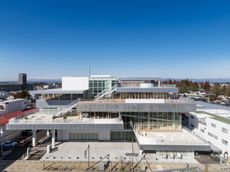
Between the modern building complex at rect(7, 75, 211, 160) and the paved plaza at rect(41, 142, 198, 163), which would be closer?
the paved plaza at rect(41, 142, 198, 163)

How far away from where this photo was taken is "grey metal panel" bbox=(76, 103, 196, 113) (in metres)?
33.2

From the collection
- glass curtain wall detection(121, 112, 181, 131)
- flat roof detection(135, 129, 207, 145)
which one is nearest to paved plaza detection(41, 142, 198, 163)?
flat roof detection(135, 129, 207, 145)

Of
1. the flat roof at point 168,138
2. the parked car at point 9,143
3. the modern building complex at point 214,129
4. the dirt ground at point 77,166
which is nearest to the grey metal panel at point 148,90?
the modern building complex at point 214,129

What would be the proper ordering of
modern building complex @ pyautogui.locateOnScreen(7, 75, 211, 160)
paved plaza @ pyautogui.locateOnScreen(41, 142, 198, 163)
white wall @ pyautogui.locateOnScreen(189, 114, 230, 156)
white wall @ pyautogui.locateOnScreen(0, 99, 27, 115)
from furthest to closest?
1. white wall @ pyautogui.locateOnScreen(0, 99, 27, 115)
2. white wall @ pyautogui.locateOnScreen(189, 114, 230, 156)
3. modern building complex @ pyautogui.locateOnScreen(7, 75, 211, 160)
4. paved plaza @ pyautogui.locateOnScreen(41, 142, 198, 163)

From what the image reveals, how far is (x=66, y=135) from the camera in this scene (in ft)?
114

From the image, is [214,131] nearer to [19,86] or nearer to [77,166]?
[77,166]

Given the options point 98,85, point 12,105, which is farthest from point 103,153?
point 12,105

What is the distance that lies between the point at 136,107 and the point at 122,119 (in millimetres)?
3466

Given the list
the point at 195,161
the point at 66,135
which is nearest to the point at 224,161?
the point at 195,161

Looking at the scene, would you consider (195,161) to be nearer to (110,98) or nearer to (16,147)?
(110,98)

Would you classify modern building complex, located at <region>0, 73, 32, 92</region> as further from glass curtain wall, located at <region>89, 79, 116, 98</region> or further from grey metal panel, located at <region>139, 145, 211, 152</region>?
grey metal panel, located at <region>139, 145, 211, 152</region>

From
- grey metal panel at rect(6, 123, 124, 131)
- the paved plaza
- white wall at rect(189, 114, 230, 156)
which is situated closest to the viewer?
the paved plaza

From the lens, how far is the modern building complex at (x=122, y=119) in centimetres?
2906

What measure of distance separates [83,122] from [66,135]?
560cm
